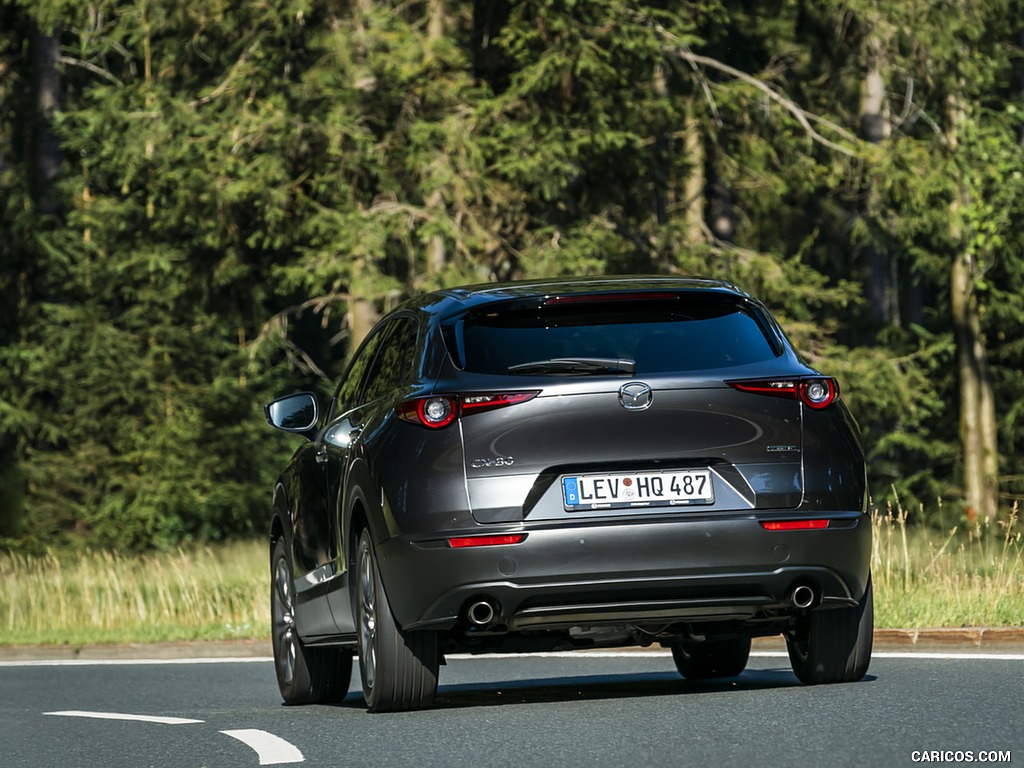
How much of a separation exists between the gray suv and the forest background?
17609 millimetres

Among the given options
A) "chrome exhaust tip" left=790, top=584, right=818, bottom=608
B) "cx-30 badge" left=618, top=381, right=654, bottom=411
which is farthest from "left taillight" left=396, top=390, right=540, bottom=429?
"chrome exhaust tip" left=790, top=584, right=818, bottom=608

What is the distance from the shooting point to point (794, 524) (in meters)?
8.62

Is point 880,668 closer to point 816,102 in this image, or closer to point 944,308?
point 816,102

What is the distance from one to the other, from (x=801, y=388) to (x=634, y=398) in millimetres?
739

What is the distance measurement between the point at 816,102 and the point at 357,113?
11781mm

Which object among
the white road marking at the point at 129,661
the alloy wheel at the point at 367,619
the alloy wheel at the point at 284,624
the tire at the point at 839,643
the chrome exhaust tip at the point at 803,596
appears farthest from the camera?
the white road marking at the point at 129,661

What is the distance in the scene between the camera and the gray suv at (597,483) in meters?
8.43

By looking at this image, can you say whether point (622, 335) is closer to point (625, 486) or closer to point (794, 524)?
point (625, 486)

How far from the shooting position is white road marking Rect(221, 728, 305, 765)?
7.86m

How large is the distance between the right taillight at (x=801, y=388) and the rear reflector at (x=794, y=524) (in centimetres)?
47

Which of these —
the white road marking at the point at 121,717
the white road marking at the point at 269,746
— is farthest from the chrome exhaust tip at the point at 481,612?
the white road marking at the point at 121,717

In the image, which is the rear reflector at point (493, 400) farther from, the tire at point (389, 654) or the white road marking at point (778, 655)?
the white road marking at point (778, 655)

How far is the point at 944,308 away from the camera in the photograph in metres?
40.6

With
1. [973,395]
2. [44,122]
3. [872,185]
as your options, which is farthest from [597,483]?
[44,122]
